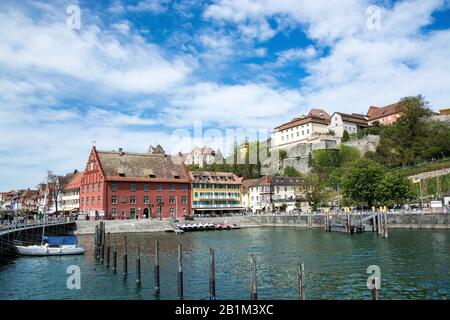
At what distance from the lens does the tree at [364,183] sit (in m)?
82.2

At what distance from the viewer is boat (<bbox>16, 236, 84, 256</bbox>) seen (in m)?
43.2

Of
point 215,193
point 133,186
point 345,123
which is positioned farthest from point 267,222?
point 345,123

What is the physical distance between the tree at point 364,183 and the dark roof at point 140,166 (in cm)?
3781

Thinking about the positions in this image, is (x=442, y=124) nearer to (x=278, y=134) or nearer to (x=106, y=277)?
(x=278, y=134)

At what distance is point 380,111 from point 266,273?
5124 inches

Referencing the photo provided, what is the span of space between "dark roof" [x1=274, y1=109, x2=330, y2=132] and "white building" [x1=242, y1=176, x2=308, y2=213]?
92.1 feet

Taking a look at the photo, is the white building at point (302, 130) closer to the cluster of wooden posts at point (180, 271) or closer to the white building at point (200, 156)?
the white building at point (200, 156)

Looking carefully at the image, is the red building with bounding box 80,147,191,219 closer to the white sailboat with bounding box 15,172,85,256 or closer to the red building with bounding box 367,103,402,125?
the white sailboat with bounding box 15,172,85,256

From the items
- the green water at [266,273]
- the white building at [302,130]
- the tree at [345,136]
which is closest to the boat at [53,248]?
the green water at [266,273]

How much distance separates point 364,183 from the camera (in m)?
83.0

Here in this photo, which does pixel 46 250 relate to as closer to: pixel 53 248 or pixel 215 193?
pixel 53 248

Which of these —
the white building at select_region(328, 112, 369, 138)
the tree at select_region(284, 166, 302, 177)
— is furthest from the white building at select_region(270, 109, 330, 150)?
the tree at select_region(284, 166, 302, 177)

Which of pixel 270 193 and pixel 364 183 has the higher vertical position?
pixel 364 183

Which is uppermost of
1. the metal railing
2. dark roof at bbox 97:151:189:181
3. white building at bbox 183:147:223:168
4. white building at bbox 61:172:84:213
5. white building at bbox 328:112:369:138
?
white building at bbox 328:112:369:138
